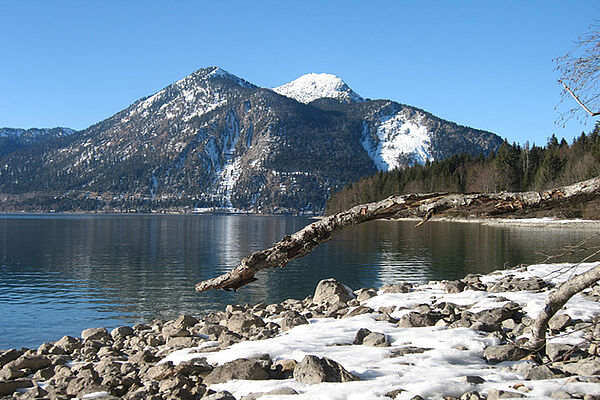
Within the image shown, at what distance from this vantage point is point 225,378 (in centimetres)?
739

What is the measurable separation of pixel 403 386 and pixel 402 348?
1992mm

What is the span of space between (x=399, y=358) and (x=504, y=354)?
1.72 meters

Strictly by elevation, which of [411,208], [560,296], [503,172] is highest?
[503,172]

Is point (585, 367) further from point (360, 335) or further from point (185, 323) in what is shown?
point (185, 323)

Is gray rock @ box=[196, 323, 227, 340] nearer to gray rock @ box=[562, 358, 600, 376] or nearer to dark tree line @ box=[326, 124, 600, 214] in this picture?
gray rock @ box=[562, 358, 600, 376]

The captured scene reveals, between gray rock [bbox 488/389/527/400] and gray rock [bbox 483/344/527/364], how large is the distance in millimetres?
1769

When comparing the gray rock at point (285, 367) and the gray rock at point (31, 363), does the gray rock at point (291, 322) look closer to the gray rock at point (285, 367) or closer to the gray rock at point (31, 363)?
the gray rock at point (285, 367)

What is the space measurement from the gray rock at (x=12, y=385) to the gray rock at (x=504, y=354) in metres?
8.80

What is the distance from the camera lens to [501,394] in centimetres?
570

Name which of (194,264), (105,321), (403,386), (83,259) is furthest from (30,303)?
(403,386)

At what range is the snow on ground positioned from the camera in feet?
20.0

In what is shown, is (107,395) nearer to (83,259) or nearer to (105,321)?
(105,321)

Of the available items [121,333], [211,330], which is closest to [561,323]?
[211,330]

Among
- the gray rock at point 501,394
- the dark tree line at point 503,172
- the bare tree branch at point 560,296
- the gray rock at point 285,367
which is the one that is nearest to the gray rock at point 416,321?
the bare tree branch at point 560,296
